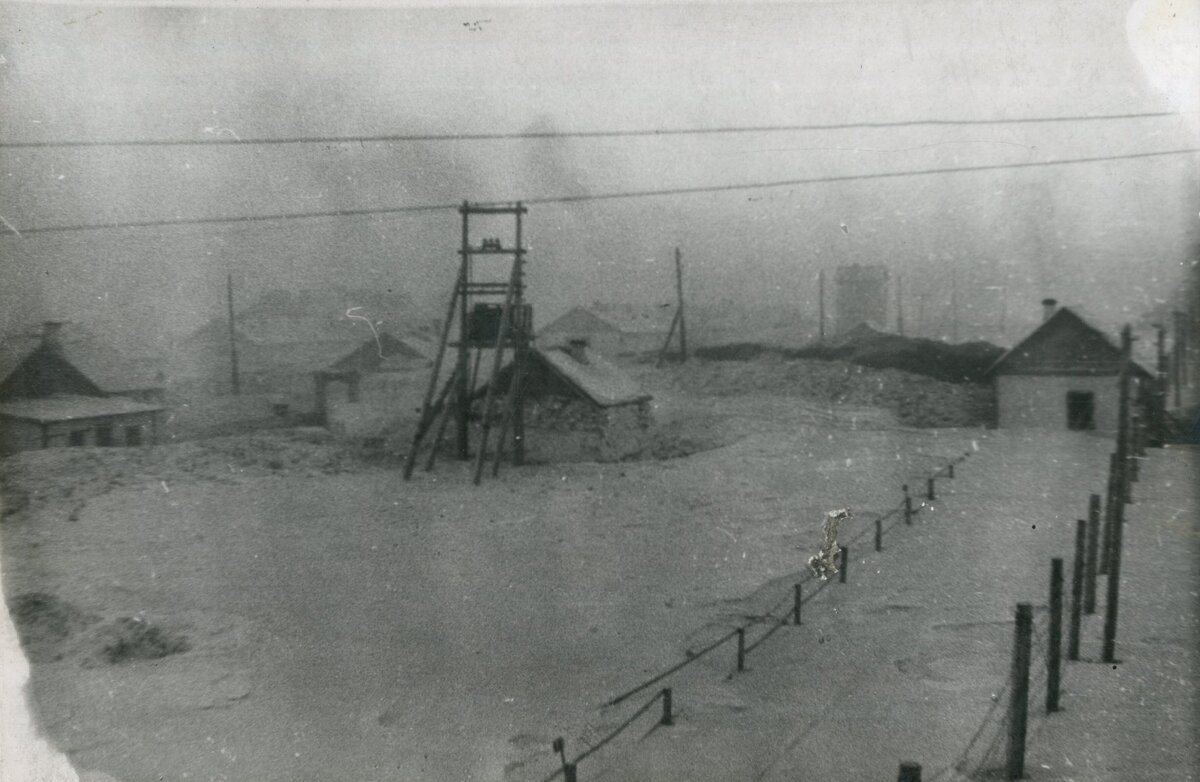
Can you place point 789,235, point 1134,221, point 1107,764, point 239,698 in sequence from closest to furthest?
point 1107,764 < point 239,698 < point 1134,221 < point 789,235

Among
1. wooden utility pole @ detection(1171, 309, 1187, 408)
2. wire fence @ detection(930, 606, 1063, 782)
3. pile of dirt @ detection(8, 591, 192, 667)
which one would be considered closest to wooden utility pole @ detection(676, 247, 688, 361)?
wire fence @ detection(930, 606, 1063, 782)

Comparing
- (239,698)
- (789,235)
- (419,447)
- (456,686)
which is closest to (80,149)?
(419,447)

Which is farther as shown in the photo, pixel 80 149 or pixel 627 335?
pixel 627 335

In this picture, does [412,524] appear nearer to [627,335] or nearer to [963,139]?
[627,335]

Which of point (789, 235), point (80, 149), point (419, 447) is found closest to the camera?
point (80, 149)

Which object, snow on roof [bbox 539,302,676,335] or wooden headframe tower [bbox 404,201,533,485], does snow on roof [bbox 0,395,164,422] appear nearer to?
wooden headframe tower [bbox 404,201,533,485]

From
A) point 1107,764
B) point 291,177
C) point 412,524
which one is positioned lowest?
point 1107,764

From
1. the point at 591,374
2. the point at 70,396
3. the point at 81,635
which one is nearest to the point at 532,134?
the point at 591,374
